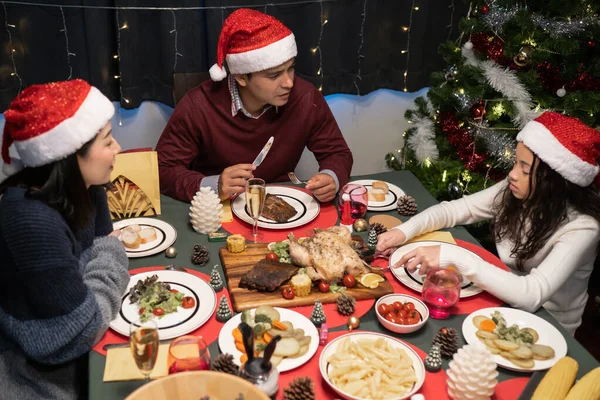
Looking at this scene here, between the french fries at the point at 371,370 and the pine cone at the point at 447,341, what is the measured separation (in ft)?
0.40

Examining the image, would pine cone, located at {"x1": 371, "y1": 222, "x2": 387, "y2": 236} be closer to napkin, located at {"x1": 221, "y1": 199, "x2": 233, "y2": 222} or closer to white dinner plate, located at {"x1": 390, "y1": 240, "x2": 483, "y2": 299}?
white dinner plate, located at {"x1": 390, "y1": 240, "x2": 483, "y2": 299}

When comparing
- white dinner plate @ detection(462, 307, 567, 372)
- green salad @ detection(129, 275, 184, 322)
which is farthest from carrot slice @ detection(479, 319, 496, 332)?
green salad @ detection(129, 275, 184, 322)

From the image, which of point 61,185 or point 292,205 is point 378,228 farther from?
point 61,185

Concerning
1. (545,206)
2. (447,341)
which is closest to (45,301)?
(447,341)

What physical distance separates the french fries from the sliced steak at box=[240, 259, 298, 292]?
1.09 feet

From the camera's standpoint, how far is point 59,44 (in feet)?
10.8

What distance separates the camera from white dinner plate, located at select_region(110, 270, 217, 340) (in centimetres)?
168

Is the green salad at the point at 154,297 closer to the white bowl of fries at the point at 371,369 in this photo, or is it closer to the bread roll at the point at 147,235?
the bread roll at the point at 147,235

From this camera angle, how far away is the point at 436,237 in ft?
7.18

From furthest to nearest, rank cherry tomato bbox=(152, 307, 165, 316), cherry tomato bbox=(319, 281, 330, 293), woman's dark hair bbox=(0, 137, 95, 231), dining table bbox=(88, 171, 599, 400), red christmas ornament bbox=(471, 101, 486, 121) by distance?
red christmas ornament bbox=(471, 101, 486, 121)
cherry tomato bbox=(319, 281, 330, 293)
cherry tomato bbox=(152, 307, 165, 316)
woman's dark hair bbox=(0, 137, 95, 231)
dining table bbox=(88, 171, 599, 400)

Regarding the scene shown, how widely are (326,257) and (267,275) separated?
194 millimetres

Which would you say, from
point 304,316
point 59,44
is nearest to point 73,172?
point 304,316

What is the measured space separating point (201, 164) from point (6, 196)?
130 centimetres

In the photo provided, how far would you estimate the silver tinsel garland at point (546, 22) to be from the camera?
287cm
